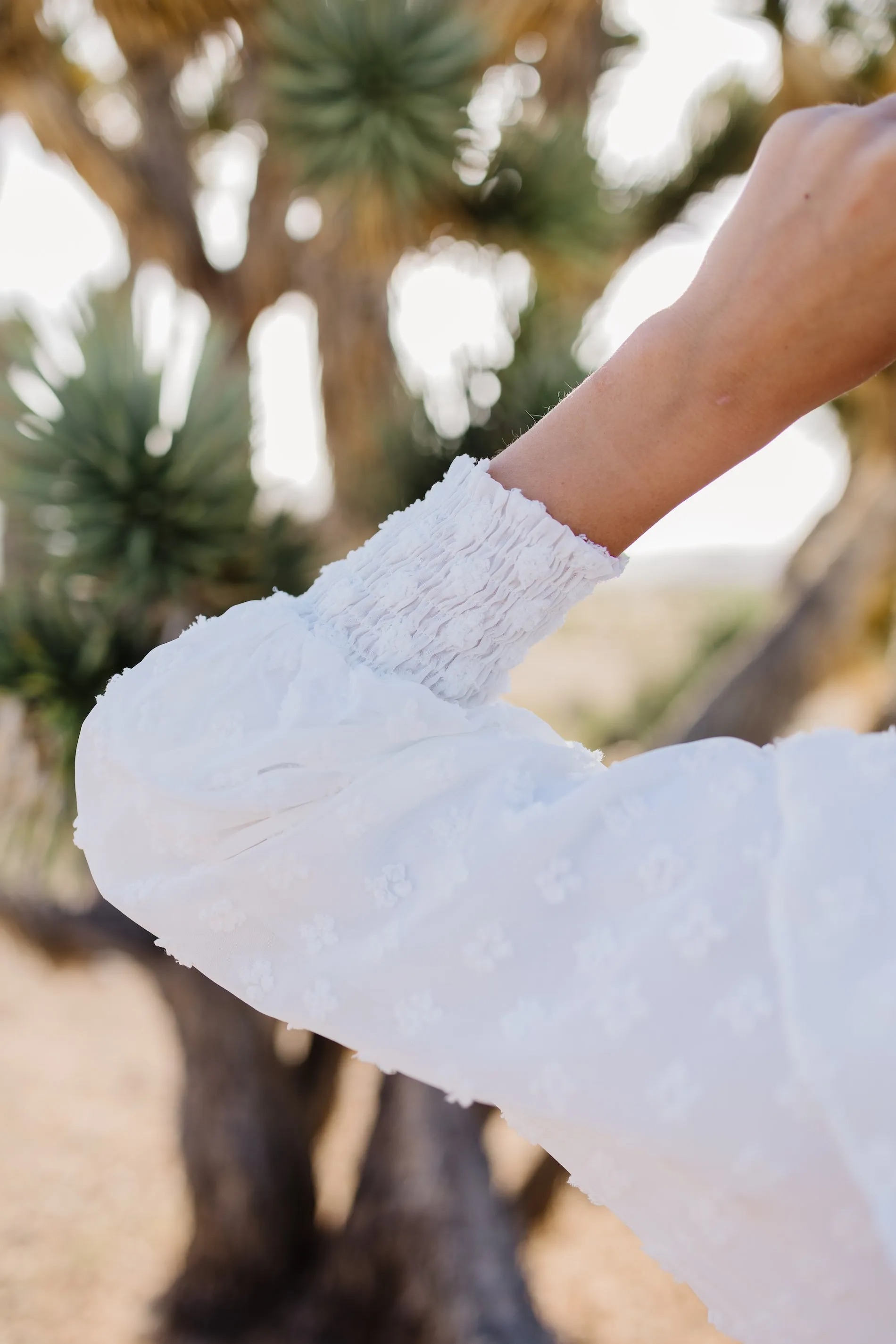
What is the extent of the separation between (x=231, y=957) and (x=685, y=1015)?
0.24m

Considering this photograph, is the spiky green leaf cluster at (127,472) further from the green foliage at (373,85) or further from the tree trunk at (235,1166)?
the tree trunk at (235,1166)

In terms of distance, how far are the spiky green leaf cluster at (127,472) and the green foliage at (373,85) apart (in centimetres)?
39

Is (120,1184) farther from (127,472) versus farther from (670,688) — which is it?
(670,688)

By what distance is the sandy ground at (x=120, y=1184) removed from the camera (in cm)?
231

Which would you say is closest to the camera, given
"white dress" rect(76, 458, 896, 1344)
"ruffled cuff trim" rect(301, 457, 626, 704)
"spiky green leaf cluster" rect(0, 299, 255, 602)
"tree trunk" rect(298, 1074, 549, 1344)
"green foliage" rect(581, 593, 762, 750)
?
"white dress" rect(76, 458, 896, 1344)

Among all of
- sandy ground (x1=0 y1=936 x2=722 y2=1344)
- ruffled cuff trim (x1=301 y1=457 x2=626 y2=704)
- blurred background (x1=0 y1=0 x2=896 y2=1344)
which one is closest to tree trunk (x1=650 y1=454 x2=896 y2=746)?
blurred background (x1=0 y1=0 x2=896 y2=1344)

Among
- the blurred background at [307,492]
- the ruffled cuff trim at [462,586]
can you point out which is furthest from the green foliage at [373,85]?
the ruffled cuff trim at [462,586]

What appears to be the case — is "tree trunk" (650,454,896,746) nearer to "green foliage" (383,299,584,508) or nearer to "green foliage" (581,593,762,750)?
"green foliage" (383,299,584,508)

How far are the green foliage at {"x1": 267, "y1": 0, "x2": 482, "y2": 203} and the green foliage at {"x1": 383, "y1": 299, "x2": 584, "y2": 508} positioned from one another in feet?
1.08

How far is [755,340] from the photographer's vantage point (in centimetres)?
49

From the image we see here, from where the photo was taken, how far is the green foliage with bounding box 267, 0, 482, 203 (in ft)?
5.41

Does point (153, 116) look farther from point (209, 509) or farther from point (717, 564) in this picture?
point (717, 564)

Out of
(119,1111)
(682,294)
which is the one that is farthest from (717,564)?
(682,294)

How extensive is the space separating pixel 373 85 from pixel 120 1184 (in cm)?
266
